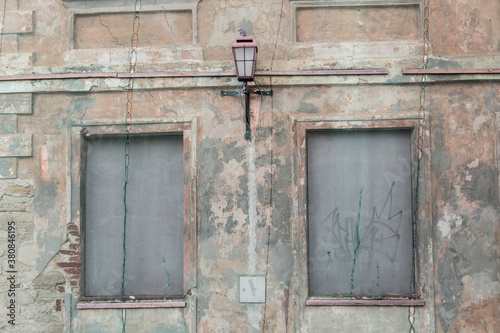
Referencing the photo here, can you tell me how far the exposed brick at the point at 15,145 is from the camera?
6.08m

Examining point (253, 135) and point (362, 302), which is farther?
point (253, 135)

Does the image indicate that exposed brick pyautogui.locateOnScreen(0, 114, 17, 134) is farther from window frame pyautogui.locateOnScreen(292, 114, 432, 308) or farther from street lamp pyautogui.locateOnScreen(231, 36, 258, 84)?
window frame pyautogui.locateOnScreen(292, 114, 432, 308)

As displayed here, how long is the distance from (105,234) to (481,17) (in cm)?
471

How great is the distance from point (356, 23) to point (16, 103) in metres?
3.84

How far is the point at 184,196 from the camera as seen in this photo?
6016 millimetres

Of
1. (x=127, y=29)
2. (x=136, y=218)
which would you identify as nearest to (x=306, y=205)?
(x=136, y=218)

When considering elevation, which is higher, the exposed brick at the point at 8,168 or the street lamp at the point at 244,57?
the street lamp at the point at 244,57

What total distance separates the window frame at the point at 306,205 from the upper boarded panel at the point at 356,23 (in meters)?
0.91

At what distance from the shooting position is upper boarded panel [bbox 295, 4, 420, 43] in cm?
608

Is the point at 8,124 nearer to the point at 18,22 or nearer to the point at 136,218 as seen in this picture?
the point at 18,22

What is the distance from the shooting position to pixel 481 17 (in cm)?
597

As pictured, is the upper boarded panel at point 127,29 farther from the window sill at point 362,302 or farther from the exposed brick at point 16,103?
the window sill at point 362,302

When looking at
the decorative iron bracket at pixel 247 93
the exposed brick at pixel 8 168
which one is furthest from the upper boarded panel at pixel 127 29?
the exposed brick at pixel 8 168

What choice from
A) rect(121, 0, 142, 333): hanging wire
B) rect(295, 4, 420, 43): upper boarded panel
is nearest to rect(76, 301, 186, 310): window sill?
rect(121, 0, 142, 333): hanging wire
